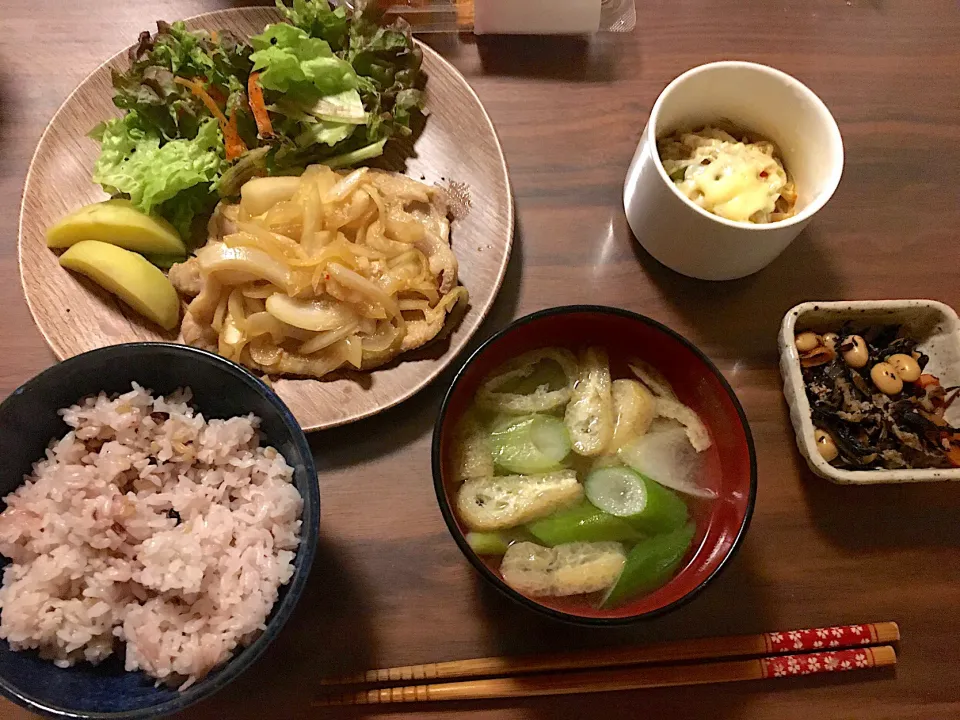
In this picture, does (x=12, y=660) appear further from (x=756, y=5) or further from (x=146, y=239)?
(x=756, y=5)

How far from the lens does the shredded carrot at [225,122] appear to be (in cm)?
138

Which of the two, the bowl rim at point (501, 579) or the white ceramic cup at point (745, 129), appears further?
the white ceramic cup at point (745, 129)

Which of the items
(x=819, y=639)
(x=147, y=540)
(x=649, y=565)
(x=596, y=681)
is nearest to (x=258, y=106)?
(x=147, y=540)

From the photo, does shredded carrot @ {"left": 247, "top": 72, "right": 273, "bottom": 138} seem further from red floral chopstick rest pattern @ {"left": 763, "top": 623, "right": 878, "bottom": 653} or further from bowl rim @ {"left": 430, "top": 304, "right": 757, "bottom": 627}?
red floral chopstick rest pattern @ {"left": 763, "top": 623, "right": 878, "bottom": 653}

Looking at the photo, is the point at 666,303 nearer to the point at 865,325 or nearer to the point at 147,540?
the point at 865,325

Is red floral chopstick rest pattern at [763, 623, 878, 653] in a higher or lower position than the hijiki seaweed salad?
lower

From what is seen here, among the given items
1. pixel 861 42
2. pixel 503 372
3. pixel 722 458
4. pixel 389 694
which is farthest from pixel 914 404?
pixel 389 694

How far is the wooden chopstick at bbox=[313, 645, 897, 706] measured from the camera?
1.14 meters

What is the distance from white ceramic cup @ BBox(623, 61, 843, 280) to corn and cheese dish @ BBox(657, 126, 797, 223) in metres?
0.03

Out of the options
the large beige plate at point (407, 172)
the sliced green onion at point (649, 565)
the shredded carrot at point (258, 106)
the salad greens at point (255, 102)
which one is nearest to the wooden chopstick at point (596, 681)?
the sliced green onion at point (649, 565)

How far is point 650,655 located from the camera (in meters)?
1.17

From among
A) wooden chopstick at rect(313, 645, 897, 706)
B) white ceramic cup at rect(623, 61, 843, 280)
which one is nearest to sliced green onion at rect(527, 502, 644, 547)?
wooden chopstick at rect(313, 645, 897, 706)

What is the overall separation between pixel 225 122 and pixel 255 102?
0.07 m

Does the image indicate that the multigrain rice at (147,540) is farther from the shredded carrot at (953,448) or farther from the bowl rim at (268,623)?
the shredded carrot at (953,448)
